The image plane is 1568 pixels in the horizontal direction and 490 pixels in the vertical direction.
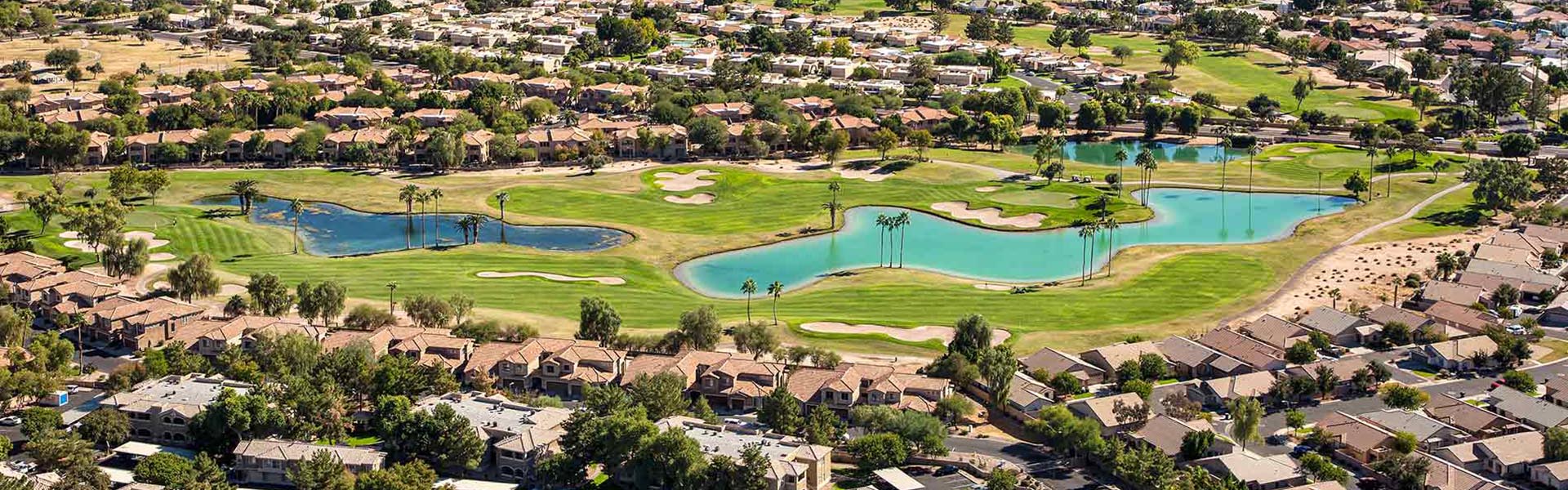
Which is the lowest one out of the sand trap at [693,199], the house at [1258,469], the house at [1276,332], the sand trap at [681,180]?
the house at [1258,469]

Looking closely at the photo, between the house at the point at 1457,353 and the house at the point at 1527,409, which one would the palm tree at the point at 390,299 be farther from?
the house at the point at 1527,409

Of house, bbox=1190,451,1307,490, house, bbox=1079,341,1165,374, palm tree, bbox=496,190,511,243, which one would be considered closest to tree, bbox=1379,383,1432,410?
house, bbox=1190,451,1307,490

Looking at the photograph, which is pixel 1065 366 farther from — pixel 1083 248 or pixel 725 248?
pixel 725 248

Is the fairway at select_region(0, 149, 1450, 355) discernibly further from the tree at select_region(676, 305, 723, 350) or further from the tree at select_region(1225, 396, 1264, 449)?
the tree at select_region(1225, 396, 1264, 449)

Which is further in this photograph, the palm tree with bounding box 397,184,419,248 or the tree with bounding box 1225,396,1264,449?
the palm tree with bounding box 397,184,419,248

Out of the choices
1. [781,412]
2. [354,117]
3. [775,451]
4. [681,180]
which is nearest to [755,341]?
[781,412]

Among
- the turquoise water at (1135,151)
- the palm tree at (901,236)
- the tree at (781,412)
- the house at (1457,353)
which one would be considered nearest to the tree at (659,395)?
the tree at (781,412)

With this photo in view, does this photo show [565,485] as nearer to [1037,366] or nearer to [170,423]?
[170,423]

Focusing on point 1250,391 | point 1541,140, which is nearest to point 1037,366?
point 1250,391
